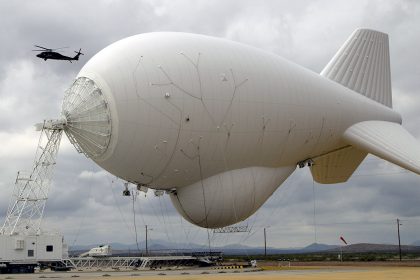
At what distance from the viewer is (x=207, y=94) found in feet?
95.4

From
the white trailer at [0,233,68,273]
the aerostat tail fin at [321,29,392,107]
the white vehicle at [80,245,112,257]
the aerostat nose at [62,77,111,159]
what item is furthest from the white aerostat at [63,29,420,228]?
the white vehicle at [80,245,112,257]

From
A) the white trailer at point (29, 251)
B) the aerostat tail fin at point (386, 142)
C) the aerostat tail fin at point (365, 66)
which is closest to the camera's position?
the aerostat tail fin at point (386, 142)

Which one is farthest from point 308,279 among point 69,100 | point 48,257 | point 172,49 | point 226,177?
point 48,257

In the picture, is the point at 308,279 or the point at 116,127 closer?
the point at 308,279

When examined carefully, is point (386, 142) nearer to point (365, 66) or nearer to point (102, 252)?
point (365, 66)

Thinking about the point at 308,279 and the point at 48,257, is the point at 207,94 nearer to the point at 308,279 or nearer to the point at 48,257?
the point at 308,279

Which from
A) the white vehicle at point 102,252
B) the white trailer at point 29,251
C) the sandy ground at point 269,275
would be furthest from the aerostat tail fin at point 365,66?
the white vehicle at point 102,252

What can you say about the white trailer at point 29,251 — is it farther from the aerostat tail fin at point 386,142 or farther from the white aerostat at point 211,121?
the aerostat tail fin at point 386,142

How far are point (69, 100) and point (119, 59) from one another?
13.5ft

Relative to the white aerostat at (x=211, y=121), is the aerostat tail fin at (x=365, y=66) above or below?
above

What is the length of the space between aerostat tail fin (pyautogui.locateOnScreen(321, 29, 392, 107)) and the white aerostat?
158 cm

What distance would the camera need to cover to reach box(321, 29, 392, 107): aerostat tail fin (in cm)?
4047

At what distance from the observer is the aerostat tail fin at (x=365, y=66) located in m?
40.5

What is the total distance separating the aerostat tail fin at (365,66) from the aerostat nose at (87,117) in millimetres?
18929
